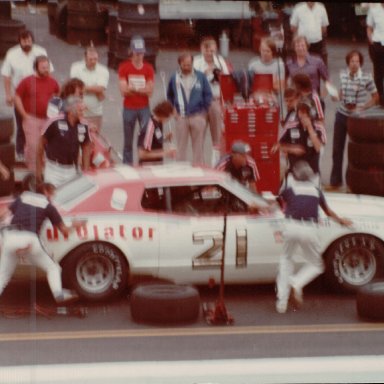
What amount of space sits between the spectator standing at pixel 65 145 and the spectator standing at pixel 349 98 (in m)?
3.13

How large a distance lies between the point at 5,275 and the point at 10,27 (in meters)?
6.37

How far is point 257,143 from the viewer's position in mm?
13484

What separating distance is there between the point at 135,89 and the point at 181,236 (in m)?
Result: 3.22

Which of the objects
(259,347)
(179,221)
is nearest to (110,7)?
(179,221)

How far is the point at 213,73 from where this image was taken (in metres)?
13.9

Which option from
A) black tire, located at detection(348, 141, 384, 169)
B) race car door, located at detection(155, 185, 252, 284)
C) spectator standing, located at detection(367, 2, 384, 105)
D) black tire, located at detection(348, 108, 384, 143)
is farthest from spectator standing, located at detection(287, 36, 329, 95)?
race car door, located at detection(155, 185, 252, 284)

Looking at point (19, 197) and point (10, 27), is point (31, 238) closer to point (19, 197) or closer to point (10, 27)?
point (19, 197)

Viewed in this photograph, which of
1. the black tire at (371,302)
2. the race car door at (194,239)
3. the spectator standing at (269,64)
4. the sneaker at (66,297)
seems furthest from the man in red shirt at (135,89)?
the black tire at (371,302)

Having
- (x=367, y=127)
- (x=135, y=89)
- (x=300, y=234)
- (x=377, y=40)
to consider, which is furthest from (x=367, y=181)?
(x=300, y=234)

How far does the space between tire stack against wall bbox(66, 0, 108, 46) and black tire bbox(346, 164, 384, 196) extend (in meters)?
4.01

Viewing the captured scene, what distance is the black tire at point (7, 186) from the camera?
507 inches

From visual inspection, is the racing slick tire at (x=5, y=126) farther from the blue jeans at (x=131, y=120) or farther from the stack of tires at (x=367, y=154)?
Result: the stack of tires at (x=367, y=154)

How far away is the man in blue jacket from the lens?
1331 centimetres

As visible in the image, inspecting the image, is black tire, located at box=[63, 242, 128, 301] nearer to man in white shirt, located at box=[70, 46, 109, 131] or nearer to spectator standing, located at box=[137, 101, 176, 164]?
spectator standing, located at box=[137, 101, 176, 164]
